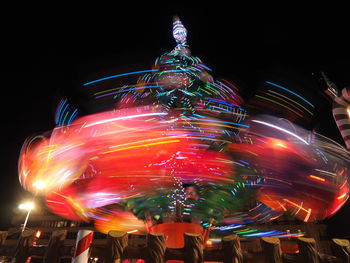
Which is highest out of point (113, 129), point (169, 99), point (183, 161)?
point (169, 99)

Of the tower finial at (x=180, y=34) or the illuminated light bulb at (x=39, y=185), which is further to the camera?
the tower finial at (x=180, y=34)

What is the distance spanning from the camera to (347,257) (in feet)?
5.35

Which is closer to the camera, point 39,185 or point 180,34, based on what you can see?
point 39,185

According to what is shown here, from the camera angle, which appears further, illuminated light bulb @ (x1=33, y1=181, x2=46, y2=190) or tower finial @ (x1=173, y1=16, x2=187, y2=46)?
tower finial @ (x1=173, y1=16, x2=187, y2=46)

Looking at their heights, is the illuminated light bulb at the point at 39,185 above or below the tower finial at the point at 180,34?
below

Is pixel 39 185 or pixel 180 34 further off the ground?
pixel 180 34

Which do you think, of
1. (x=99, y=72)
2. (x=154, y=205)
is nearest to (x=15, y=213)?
(x=99, y=72)

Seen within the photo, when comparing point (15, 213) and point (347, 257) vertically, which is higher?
point (15, 213)

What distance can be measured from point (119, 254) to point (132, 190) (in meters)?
1.56

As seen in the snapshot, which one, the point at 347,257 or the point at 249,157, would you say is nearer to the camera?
the point at 347,257

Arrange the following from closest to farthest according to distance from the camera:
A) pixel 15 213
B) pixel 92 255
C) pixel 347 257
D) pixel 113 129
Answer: pixel 347 257, pixel 92 255, pixel 113 129, pixel 15 213

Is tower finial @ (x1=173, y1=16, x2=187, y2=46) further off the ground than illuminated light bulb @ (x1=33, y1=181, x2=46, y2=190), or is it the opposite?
tower finial @ (x1=173, y1=16, x2=187, y2=46)

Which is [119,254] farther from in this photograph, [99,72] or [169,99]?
[99,72]

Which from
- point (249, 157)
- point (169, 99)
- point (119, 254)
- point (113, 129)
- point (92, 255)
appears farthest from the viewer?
point (169, 99)
